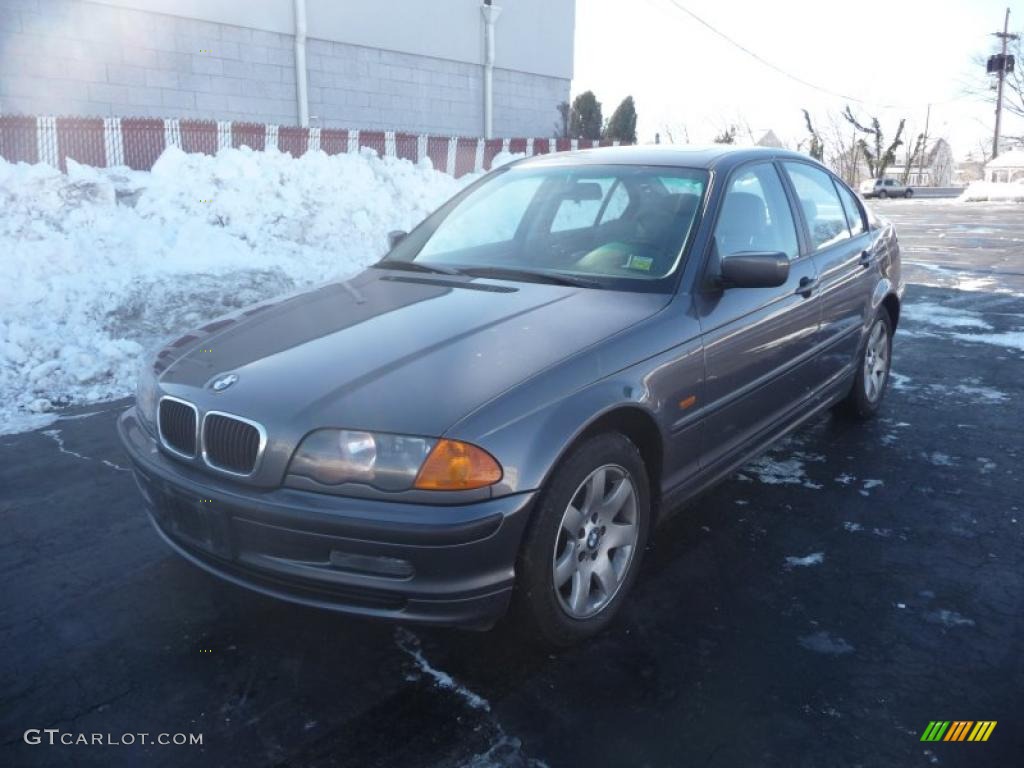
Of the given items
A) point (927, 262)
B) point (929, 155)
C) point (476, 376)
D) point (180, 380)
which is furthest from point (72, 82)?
point (929, 155)

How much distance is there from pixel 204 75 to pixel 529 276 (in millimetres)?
11774

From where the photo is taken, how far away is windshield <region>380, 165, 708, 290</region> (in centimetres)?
345

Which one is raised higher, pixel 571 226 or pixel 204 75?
pixel 204 75

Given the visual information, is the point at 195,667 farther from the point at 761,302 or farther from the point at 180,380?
the point at 761,302

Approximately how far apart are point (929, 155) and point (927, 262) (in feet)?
235

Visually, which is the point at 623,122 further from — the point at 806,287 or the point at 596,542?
Answer: the point at 596,542

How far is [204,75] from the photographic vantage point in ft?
43.7

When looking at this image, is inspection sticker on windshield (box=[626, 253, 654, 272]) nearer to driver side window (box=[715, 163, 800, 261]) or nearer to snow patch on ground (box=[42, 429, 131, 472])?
driver side window (box=[715, 163, 800, 261])

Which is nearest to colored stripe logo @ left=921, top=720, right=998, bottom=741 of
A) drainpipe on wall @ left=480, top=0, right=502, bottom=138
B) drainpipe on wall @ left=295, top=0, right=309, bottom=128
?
drainpipe on wall @ left=295, top=0, right=309, bottom=128

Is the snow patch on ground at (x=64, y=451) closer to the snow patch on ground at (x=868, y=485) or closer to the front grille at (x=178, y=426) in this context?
the front grille at (x=178, y=426)

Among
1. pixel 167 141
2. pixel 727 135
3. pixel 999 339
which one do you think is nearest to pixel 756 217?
pixel 999 339

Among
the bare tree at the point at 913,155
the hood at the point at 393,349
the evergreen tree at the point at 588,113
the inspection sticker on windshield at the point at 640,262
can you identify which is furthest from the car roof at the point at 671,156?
the bare tree at the point at 913,155

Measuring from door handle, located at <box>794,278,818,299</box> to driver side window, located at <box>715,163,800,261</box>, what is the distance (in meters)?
0.13

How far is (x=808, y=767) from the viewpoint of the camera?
2262mm
